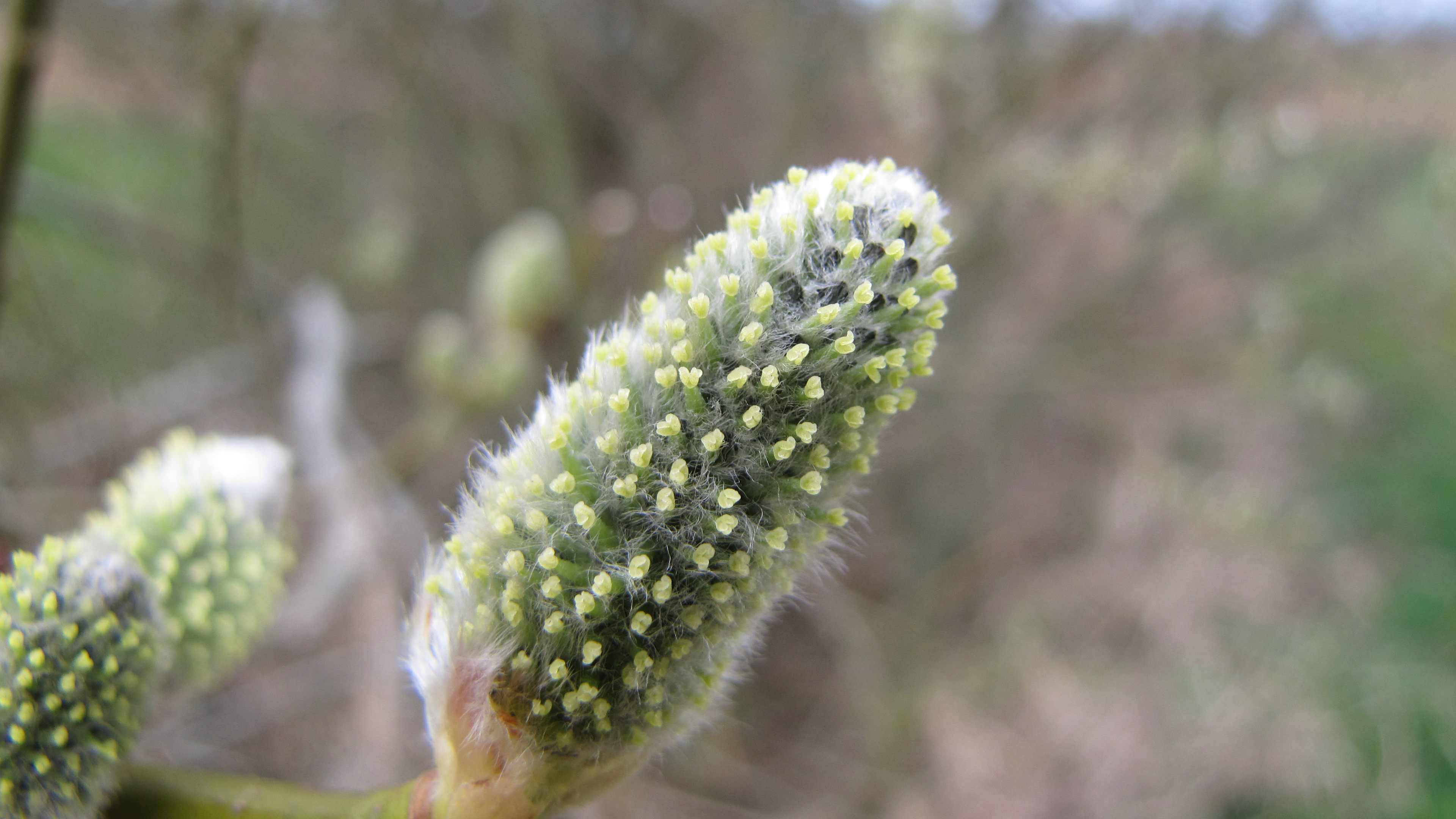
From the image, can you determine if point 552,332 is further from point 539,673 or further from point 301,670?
point 539,673

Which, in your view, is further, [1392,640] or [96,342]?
[1392,640]

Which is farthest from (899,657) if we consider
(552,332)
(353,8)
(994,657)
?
(353,8)

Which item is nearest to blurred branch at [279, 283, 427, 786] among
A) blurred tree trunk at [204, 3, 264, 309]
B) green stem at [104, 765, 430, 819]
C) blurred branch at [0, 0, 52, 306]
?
blurred tree trunk at [204, 3, 264, 309]

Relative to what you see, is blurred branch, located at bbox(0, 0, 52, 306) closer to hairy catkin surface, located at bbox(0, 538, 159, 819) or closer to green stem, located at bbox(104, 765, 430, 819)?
hairy catkin surface, located at bbox(0, 538, 159, 819)

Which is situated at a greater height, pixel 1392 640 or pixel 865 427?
pixel 865 427

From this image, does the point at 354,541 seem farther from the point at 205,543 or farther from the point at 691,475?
the point at 691,475

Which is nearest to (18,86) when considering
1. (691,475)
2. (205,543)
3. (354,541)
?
(205,543)

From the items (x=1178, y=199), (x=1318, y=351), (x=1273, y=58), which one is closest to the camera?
(x=1273, y=58)
